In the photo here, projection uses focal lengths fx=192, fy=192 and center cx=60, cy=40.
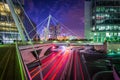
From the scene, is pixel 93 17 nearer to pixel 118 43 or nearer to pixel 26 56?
pixel 118 43

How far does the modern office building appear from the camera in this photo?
11000 cm

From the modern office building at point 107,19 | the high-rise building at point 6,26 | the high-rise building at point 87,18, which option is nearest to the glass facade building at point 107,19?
the modern office building at point 107,19

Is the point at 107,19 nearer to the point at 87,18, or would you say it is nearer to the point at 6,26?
the point at 87,18

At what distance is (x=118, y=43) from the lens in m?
87.4

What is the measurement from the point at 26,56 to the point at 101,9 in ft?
259

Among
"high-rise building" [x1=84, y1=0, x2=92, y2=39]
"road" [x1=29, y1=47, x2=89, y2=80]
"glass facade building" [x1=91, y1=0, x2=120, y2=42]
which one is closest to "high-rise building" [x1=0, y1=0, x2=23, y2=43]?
"road" [x1=29, y1=47, x2=89, y2=80]

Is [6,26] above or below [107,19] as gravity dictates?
below

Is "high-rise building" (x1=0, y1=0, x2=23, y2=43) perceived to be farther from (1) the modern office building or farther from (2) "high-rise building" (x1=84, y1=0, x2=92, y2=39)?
(1) the modern office building

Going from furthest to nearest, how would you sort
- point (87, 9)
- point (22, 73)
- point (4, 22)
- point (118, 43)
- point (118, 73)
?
point (87, 9)
point (4, 22)
point (118, 43)
point (118, 73)
point (22, 73)

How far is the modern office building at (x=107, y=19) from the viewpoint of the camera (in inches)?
4331

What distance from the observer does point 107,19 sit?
110m

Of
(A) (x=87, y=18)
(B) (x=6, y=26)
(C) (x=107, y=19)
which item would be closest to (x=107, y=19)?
(C) (x=107, y=19)

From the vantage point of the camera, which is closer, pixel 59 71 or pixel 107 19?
pixel 59 71

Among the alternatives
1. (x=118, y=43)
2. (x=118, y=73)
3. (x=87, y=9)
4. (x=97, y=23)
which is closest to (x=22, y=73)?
(x=118, y=73)
